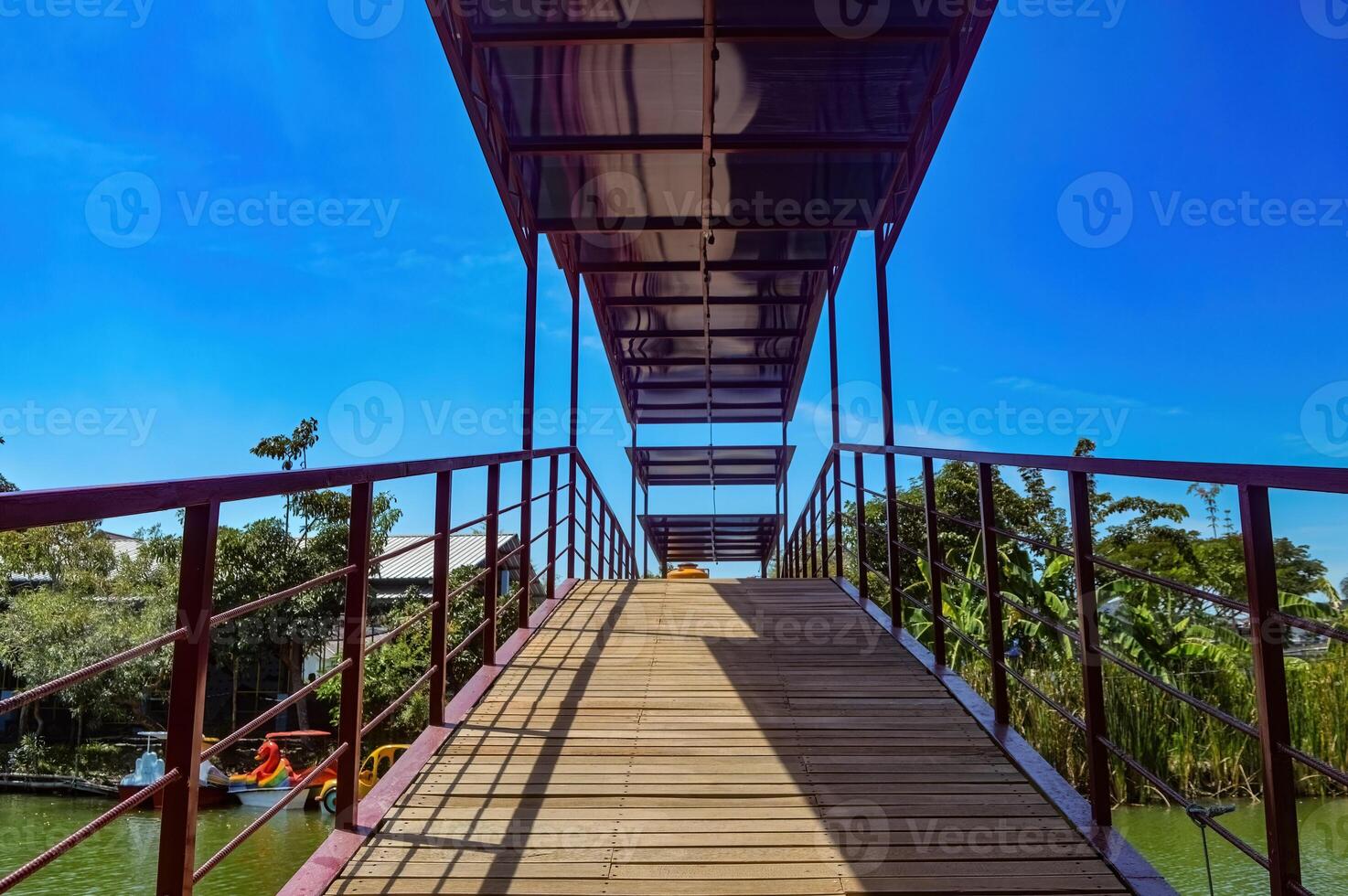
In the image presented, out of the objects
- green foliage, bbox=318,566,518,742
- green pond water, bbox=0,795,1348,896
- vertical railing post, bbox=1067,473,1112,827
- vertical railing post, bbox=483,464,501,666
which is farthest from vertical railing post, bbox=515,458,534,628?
green foliage, bbox=318,566,518,742

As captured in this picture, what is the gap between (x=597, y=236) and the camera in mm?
6812

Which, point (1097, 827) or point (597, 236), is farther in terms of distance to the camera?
point (597, 236)

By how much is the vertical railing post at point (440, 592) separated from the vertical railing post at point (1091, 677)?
6.89 ft

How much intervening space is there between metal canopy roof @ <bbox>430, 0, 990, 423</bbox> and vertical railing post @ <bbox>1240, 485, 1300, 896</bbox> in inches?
122

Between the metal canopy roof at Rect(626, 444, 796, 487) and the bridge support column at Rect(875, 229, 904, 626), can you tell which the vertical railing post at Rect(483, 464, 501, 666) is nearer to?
the bridge support column at Rect(875, 229, 904, 626)

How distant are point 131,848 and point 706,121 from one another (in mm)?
12348

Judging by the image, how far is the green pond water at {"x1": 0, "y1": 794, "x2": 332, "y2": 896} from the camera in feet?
30.4

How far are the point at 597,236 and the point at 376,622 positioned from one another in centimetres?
1259

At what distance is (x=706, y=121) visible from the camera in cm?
479

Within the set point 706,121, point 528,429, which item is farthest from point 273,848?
point 706,121

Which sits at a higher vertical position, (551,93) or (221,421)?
(221,421)

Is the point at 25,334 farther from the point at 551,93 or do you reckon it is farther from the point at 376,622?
the point at 551,93

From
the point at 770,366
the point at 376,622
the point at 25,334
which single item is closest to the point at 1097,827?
the point at 770,366

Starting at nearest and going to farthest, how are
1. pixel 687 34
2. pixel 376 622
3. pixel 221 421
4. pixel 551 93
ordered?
pixel 687 34 < pixel 551 93 < pixel 376 622 < pixel 221 421
